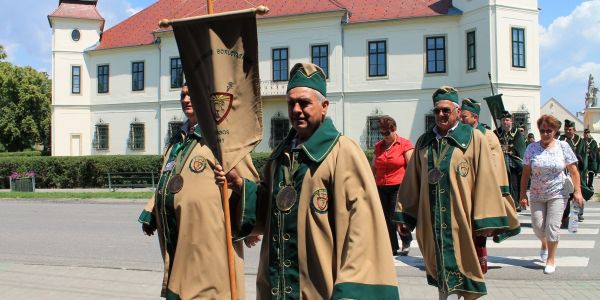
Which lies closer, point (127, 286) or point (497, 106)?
point (127, 286)

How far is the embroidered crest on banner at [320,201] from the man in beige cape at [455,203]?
7.26 ft

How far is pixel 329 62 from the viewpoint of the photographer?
112 feet

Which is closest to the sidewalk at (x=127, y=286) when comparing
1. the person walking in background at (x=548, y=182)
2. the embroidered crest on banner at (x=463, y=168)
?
the person walking in background at (x=548, y=182)

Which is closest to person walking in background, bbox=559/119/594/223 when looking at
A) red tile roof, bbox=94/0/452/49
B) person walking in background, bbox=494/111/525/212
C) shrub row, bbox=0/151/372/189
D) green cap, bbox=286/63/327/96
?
person walking in background, bbox=494/111/525/212

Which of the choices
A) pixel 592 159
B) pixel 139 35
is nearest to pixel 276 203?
pixel 592 159

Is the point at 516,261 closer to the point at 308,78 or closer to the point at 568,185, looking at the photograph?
the point at 568,185

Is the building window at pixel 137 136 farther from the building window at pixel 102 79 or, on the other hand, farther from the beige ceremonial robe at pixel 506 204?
the beige ceremonial robe at pixel 506 204

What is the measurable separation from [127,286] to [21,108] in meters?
65.2

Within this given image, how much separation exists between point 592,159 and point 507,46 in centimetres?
1456

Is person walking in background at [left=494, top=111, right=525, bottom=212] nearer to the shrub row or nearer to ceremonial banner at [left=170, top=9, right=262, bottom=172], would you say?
ceremonial banner at [left=170, top=9, right=262, bottom=172]

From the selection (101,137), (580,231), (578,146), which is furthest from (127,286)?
(101,137)

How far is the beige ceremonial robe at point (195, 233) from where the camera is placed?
3912 mm

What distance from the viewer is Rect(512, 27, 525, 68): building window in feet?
102

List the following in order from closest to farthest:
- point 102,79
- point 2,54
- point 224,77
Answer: point 224,77 → point 102,79 → point 2,54
